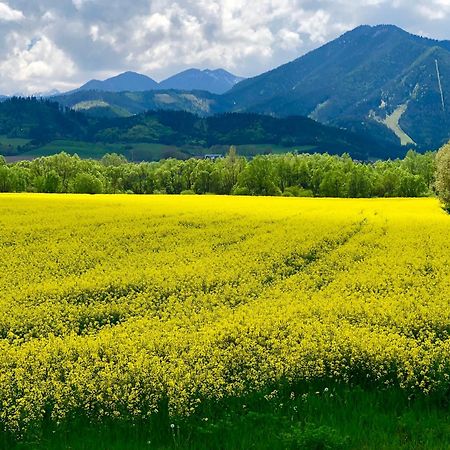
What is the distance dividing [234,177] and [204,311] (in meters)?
100

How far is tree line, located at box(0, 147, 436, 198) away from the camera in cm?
9638

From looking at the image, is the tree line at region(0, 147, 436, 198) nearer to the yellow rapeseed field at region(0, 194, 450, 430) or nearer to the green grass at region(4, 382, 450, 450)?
the yellow rapeseed field at region(0, 194, 450, 430)

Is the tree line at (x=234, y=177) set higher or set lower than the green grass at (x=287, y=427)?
higher

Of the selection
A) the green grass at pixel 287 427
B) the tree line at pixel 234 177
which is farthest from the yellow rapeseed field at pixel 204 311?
the tree line at pixel 234 177

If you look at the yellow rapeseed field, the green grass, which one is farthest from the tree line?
the green grass

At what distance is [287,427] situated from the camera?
10.6 meters

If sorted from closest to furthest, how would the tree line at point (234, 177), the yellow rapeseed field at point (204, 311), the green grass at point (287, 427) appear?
the green grass at point (287, 427)
the yellow rapeseed field at point (204, 311)
the tree line at point (234, 177)

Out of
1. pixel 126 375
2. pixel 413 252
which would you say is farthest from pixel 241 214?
pixel 126 375

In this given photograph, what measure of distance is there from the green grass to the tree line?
3291 inches

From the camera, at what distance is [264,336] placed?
14.2 metres

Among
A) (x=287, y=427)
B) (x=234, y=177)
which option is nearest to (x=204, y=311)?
(x=287, y=427)

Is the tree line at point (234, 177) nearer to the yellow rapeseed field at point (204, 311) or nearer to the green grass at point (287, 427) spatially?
the yellow rapeseed field at point (204, 311)

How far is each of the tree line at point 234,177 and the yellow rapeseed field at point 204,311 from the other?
2705 inches

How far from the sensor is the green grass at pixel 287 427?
32.6 ft
